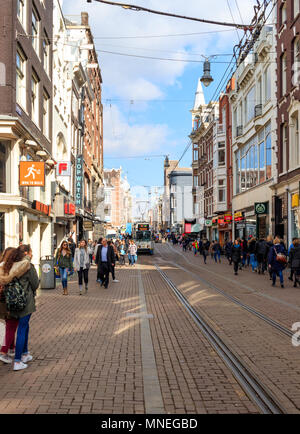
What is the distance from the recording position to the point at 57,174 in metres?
26.5

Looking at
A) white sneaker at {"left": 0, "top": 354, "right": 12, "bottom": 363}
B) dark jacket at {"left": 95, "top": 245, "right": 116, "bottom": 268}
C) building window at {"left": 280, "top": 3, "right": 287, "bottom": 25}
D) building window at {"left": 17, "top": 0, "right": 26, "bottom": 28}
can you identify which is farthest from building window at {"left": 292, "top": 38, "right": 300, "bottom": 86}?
white sneaker at {"left": 0, "top": 354, "right": 12, "bottom": 363}

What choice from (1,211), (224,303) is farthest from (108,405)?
(1,211)

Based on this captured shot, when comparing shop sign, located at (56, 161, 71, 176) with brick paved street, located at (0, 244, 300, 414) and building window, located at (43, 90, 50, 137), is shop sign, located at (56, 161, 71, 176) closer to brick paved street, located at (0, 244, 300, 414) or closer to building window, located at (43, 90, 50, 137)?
building window, located at (43, 90, 50, 137)

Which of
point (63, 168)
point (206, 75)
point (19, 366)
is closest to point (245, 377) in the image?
point (19, 366)

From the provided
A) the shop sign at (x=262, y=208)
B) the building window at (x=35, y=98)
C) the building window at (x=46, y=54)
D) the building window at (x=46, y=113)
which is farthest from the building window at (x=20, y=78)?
the shop sign at (x=262, y=208)

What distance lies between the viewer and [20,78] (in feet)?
60.3

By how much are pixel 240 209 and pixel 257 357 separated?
110 ft

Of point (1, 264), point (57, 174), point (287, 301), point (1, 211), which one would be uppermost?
point (57, 174)

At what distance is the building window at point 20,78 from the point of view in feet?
58.7

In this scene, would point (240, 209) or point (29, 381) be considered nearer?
point (29, 381)

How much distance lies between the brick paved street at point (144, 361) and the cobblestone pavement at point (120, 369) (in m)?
0.01

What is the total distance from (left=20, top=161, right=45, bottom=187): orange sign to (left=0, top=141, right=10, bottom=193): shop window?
49 centimetres
